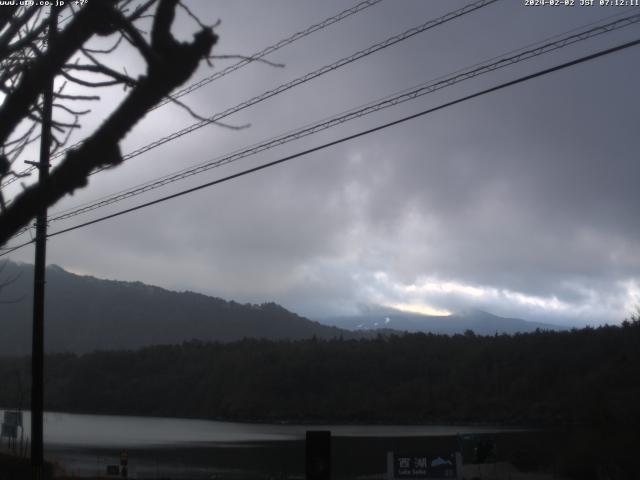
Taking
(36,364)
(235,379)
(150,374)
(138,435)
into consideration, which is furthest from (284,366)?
(36,364)

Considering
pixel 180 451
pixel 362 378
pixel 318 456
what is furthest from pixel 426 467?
pixel 362 378

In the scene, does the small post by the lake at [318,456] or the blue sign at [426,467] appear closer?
the small post by the lake at [318,456]

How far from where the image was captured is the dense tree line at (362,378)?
10844cm

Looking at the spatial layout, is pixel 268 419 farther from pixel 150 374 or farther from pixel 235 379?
pixel 150 374

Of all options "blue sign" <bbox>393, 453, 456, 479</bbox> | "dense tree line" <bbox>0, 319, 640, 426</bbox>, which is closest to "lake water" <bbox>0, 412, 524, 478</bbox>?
"blue sign" <bbox>393, 453, 456, 479</bbox>

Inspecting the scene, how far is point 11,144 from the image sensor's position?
6.34 meters

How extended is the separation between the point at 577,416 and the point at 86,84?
8825cm

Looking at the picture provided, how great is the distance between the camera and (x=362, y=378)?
136000mm

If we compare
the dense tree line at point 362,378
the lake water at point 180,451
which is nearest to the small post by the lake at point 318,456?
the lake water at point 180,451

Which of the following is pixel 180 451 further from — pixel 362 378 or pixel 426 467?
pixel 362 378

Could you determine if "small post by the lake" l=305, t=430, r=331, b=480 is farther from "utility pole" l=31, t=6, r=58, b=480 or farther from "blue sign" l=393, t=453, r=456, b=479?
"blue sign" l=393, t=453, r=456, b=479

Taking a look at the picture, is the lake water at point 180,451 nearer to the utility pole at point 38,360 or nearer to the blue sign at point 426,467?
the blue sign at point 426,467

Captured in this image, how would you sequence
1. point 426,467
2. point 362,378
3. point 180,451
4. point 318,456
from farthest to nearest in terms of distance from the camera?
point 362,378, point 180,451, point 426,467, point 318,456

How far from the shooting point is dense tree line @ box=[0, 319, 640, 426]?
108438 mm
